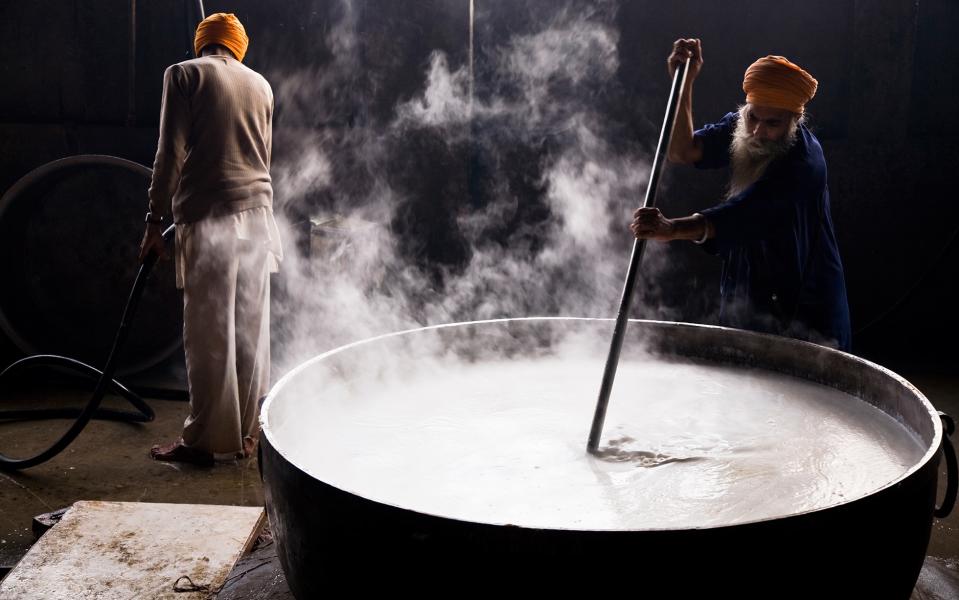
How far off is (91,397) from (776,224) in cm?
317

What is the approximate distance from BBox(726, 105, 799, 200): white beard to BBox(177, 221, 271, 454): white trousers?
6.81ft

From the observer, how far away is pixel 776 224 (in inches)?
92.5

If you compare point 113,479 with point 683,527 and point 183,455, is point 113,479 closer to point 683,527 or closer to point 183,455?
point 183,455

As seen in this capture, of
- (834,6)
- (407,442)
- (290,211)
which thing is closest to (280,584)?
(407,442)

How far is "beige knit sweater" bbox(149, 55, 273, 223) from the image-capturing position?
3232mm

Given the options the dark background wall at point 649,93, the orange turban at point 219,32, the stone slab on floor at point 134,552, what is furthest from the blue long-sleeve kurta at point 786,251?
the dark background wall at point 649,93

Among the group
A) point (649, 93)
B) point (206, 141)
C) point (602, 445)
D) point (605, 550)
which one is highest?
point (649, 93)

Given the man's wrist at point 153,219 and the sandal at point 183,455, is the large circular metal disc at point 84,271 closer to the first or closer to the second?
the sandal at point 183,455

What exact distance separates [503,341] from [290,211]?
2611 millimetres

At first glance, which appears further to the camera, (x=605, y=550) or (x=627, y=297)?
(x=627, y=297)

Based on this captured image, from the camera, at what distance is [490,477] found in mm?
1554

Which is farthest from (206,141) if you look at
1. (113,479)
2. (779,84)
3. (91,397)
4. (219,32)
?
(779,84)

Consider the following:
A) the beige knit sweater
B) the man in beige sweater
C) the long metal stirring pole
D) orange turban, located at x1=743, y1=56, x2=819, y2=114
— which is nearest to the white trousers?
the man in beige sweater

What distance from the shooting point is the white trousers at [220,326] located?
11.0 feet
